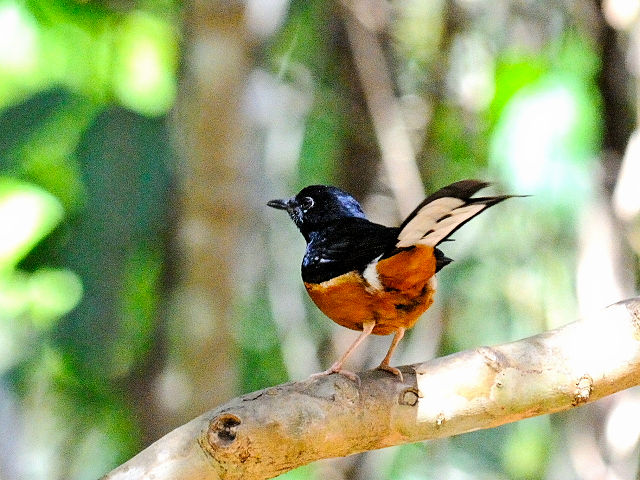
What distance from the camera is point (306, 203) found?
3316mm

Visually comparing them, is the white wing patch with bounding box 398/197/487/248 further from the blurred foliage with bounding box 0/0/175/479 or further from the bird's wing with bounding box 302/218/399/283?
the blurred foliage with bounding box 0/0/175/479

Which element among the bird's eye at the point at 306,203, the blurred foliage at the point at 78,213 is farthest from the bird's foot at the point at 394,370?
the blurred foliage at the point at 78,213

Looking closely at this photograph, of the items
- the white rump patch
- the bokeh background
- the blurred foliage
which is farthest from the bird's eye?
the blurred foliage

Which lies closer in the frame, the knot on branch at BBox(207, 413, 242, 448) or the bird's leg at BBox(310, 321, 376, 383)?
the knot on branch at BBox(207, 413, 242, 448)

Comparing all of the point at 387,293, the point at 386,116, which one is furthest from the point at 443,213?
the point at 386,116

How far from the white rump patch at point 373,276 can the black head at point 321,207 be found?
595mm

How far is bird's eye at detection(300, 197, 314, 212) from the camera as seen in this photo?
3.30 m

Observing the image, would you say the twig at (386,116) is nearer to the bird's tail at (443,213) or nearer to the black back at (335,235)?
the black back at (335,235)

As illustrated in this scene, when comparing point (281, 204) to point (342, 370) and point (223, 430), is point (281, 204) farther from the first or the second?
point (223, 430)

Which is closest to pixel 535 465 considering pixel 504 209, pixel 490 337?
pixel 490 337

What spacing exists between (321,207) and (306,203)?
7cm

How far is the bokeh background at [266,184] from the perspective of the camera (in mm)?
3682

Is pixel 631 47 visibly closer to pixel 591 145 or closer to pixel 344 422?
pixel 591 145

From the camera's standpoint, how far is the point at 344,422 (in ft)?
6.98
